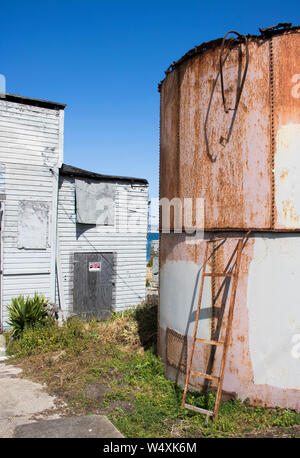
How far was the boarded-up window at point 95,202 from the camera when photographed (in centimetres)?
1204

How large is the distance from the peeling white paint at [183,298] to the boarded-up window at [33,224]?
16.3ft

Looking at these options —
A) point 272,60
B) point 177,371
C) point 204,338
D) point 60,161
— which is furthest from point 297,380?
point 60,161

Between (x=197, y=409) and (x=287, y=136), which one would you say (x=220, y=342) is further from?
(x=287, y=136)

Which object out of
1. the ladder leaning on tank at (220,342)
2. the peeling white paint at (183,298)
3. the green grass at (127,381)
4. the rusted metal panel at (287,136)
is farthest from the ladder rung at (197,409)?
the rusted metal panel at (287,136)

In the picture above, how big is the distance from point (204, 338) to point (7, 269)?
675cm

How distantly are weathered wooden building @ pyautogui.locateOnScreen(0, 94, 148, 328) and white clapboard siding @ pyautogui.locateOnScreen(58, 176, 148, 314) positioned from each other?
0.03 metres

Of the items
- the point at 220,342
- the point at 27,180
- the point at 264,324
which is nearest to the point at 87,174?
the point at 27,180

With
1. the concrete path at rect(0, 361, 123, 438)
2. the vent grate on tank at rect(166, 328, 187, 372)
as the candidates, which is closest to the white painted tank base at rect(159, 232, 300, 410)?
the vent grate on tank at rect(166, 328, 187, 372)

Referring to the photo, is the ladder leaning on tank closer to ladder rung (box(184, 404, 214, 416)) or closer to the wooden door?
ladder rung (box(184, 404, 214, 416))

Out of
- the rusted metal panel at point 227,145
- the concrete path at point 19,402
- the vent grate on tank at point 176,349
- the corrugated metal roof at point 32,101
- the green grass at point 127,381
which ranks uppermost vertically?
the corrugated metal roof at point 32,101

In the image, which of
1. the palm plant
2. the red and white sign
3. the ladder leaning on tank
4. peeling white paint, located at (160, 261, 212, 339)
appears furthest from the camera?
the red and white sign

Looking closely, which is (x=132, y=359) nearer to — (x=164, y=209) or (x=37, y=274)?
(x=164, y=209)

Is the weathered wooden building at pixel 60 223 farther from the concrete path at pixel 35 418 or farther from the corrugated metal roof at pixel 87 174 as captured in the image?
the concrete path at pixel 35 418

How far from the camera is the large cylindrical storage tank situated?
19.3 feet
